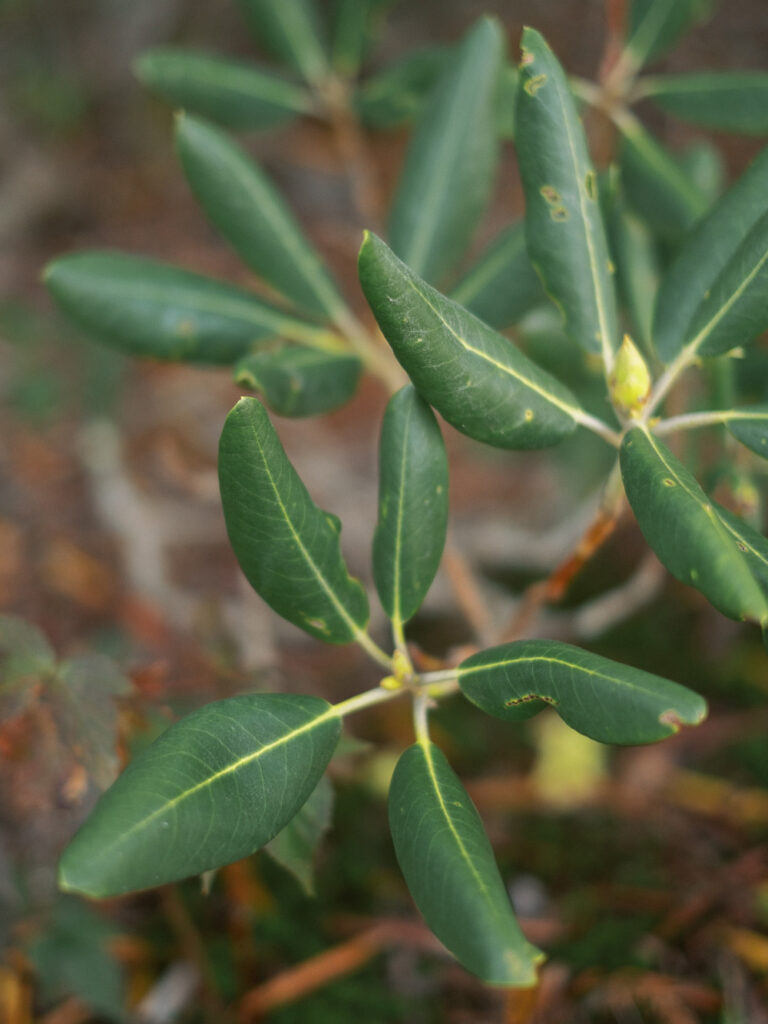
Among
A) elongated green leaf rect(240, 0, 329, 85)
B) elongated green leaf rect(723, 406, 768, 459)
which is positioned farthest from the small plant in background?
elongated green leaf rect(240, 0, 329, 85)

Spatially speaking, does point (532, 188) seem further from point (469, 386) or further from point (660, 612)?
point (660, 612)

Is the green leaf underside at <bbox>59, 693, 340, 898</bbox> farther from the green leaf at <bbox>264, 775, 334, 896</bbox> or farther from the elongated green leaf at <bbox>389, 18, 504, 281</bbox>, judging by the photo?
the elongated green leaf at <bbox>389, 18, 504, 281</bbox>

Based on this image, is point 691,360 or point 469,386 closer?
point 469,386

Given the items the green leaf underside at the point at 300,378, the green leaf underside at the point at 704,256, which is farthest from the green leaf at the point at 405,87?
the green leaf underside at the point at 704,256

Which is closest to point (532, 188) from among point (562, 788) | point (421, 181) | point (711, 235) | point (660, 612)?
point (711, 235)

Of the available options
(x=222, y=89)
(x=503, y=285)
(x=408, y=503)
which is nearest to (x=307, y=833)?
(x=408, y=503)

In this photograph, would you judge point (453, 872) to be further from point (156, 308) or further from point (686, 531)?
point (156, 308)
